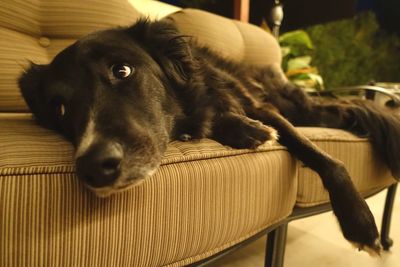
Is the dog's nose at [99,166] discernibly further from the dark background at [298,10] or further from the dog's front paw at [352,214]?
the dark background at [298,10]

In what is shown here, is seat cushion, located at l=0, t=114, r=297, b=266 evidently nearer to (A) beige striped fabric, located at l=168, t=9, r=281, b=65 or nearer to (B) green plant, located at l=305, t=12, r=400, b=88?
(A) beige striped fabric, located at l=168, t=9, r=281, b=65

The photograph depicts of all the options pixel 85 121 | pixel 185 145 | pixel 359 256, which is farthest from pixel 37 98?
pixel 359 256

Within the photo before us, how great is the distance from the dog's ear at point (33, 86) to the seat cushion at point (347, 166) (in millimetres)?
918

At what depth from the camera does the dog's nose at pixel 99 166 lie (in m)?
0.58

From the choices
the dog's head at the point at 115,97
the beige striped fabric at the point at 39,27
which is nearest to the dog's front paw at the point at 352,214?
the dog's head at the point at 115,97

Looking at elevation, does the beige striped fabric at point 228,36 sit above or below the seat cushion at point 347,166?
above

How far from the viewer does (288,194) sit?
1022mm

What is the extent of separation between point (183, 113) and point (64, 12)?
80 cm

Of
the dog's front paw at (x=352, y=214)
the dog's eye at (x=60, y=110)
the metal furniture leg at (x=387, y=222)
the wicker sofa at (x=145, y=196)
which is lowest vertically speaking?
the metal furniture leg at (x=387, y=222)

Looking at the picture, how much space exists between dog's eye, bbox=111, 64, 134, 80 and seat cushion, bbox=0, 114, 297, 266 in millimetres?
233

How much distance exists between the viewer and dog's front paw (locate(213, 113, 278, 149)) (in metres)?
0.95

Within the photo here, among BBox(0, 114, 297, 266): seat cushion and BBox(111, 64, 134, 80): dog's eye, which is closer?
BBox(0, 114, 297, 266): seat cushion

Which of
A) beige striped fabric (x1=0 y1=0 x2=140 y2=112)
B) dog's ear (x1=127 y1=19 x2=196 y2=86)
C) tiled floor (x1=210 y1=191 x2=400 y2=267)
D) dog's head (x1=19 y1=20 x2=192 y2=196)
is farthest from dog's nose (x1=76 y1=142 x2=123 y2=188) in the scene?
tiled floor (x1=210 y1=191 x2=400 y2=267)

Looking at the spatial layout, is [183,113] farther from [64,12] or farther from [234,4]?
[234,4]
